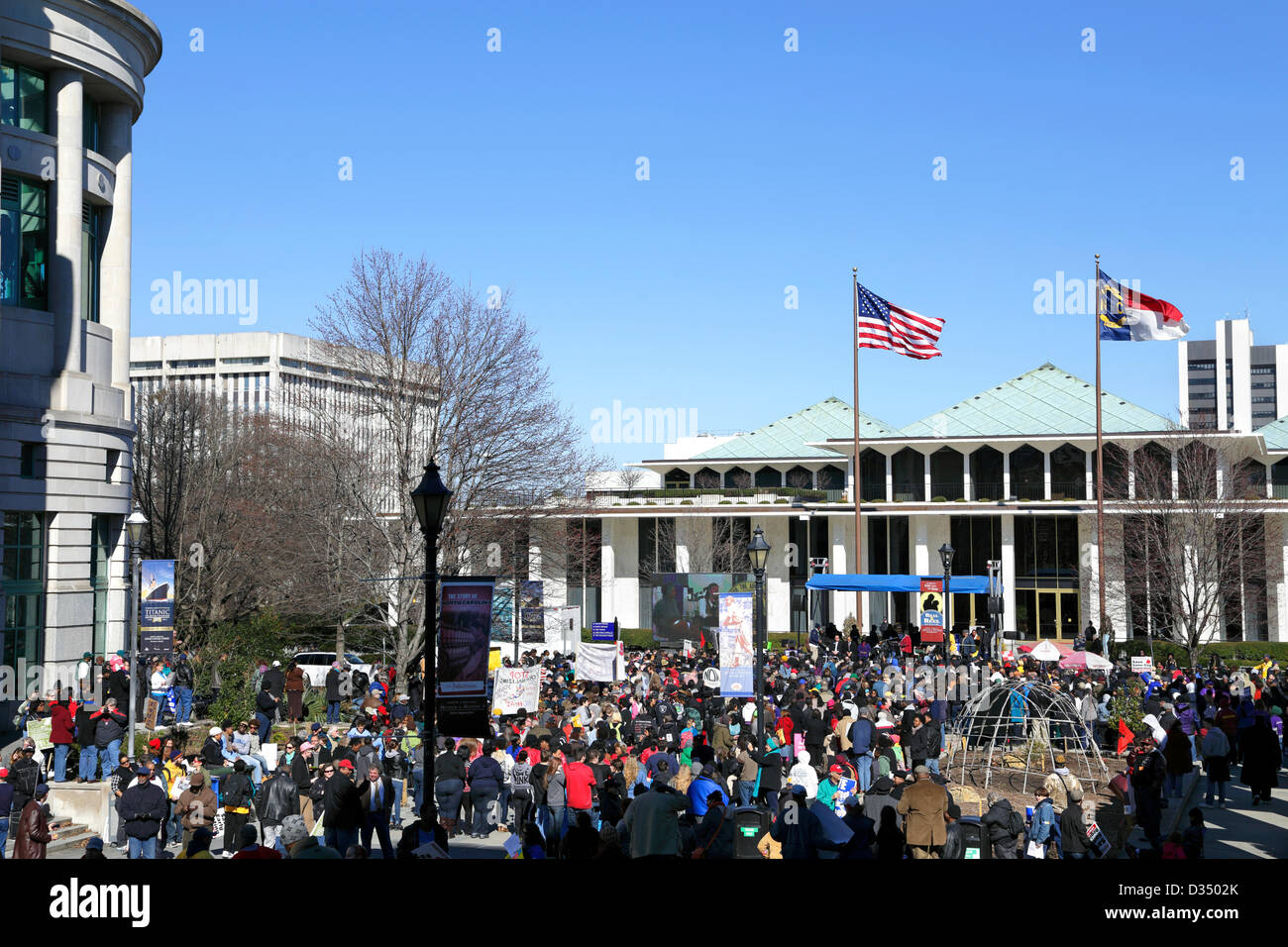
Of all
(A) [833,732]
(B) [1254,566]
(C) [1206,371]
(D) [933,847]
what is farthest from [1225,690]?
(C) [1206,371]

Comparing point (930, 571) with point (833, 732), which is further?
point (930, 571)

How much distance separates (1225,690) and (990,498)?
32.6m

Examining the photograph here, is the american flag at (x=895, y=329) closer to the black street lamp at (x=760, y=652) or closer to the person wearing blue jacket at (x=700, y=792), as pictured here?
the black street lamp at (x=760, y=652)

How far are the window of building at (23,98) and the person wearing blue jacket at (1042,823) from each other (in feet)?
92.7

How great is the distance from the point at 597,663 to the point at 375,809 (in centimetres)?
1448

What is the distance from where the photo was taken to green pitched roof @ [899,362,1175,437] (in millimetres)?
54653

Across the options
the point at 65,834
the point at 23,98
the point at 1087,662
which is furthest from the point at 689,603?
the point at 65,834

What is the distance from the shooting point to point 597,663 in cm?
2875

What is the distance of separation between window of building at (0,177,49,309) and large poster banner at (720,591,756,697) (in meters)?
20.3

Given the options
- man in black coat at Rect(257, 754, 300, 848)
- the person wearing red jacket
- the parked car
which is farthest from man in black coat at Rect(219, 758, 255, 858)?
the parked car

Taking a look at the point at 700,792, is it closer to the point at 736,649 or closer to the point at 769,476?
the point at 736,649

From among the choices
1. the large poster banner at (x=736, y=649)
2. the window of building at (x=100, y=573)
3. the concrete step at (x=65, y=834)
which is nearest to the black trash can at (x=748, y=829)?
the large poster banner at (x=736, y=649)
